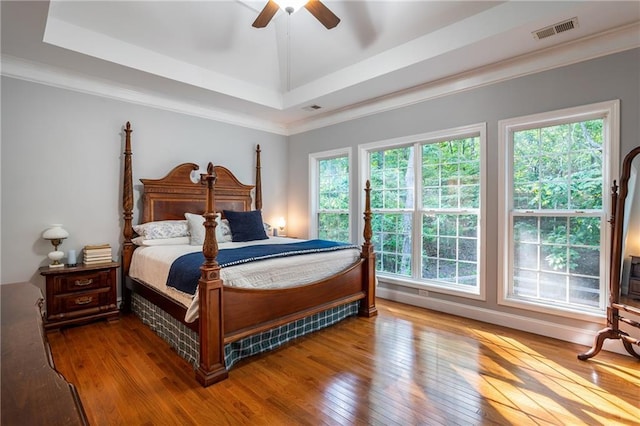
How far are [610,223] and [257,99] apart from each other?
4.04m

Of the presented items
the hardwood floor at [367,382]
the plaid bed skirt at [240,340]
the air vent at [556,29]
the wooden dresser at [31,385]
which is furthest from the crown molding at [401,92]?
the wooden dresser at [31,385]

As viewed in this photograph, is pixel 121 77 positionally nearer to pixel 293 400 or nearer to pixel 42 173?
pixel 42 173

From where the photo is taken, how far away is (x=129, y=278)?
3.71 meters

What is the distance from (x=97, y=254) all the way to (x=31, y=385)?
320 centimetres

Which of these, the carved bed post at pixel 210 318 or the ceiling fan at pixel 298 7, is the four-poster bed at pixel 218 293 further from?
the ceiling fan at pixel 298 7

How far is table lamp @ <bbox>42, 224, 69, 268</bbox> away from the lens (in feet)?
10.2

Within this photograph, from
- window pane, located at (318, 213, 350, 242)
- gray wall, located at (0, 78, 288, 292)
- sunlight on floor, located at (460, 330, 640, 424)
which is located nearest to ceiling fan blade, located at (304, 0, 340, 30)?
gray wall, located at (0, 78, 288, 292)

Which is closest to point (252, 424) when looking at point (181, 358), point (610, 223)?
point (181, 358)

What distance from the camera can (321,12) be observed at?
253 centimetres

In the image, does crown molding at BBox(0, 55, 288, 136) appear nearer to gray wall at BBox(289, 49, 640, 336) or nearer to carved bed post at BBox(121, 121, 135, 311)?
carved bed post at BBox(121, 121, 135, 311)

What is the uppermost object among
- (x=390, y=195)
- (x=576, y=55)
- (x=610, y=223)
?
(x=576, y=55)

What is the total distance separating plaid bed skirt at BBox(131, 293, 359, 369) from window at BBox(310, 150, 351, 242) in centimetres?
164

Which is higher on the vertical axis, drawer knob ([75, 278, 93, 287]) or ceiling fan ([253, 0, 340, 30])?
ceiling fan ([253, 0, 340, 30])

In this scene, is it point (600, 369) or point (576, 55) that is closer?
point (600, 369)
